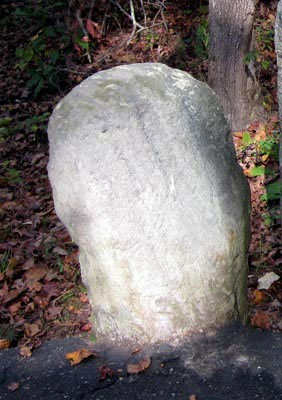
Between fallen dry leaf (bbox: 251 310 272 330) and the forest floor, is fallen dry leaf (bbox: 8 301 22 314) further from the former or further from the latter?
fallen dry leaf (bbox: 251 310 272 330)

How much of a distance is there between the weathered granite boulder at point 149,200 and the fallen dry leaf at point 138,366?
13cm

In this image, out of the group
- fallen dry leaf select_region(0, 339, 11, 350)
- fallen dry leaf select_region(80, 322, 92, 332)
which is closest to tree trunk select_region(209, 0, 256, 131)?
fallen dry leaf select_region(80, 322, 92, 332)

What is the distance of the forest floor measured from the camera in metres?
3.84

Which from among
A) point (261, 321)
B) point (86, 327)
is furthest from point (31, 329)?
point (261, 321)

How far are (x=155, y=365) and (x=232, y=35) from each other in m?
3.38

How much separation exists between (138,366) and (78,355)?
14.0 inches

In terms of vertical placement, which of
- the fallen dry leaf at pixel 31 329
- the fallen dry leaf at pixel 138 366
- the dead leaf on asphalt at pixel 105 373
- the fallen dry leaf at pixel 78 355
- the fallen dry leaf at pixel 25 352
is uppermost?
the fallen dry leaf at pixel 138 366

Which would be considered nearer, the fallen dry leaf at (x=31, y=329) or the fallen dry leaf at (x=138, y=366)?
the fallen dry leaf at (x=138, y=366)

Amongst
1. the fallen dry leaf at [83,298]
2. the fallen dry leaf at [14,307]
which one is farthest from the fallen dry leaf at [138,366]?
the fallen dry leaf at [14,307]

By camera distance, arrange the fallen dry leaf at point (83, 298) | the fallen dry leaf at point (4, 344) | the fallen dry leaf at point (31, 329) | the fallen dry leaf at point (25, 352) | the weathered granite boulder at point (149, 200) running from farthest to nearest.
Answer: the fallen dry leaf at point (83, 298) → the fallen dry leaf at point (31, 329) → the fallen dry leaf at point (4, 344) → the fallen dry leaf at point (25, 352) → the weathered granite boulder at point (149, 200)

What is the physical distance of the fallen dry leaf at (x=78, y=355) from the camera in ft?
10.4

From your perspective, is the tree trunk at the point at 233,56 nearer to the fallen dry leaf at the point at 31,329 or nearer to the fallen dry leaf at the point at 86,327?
the fallen dry leaf at the point at 86,327

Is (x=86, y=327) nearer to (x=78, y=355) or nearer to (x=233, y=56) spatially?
(x=78, y=355)

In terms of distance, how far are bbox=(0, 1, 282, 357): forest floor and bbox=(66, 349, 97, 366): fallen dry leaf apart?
1.06 feet
